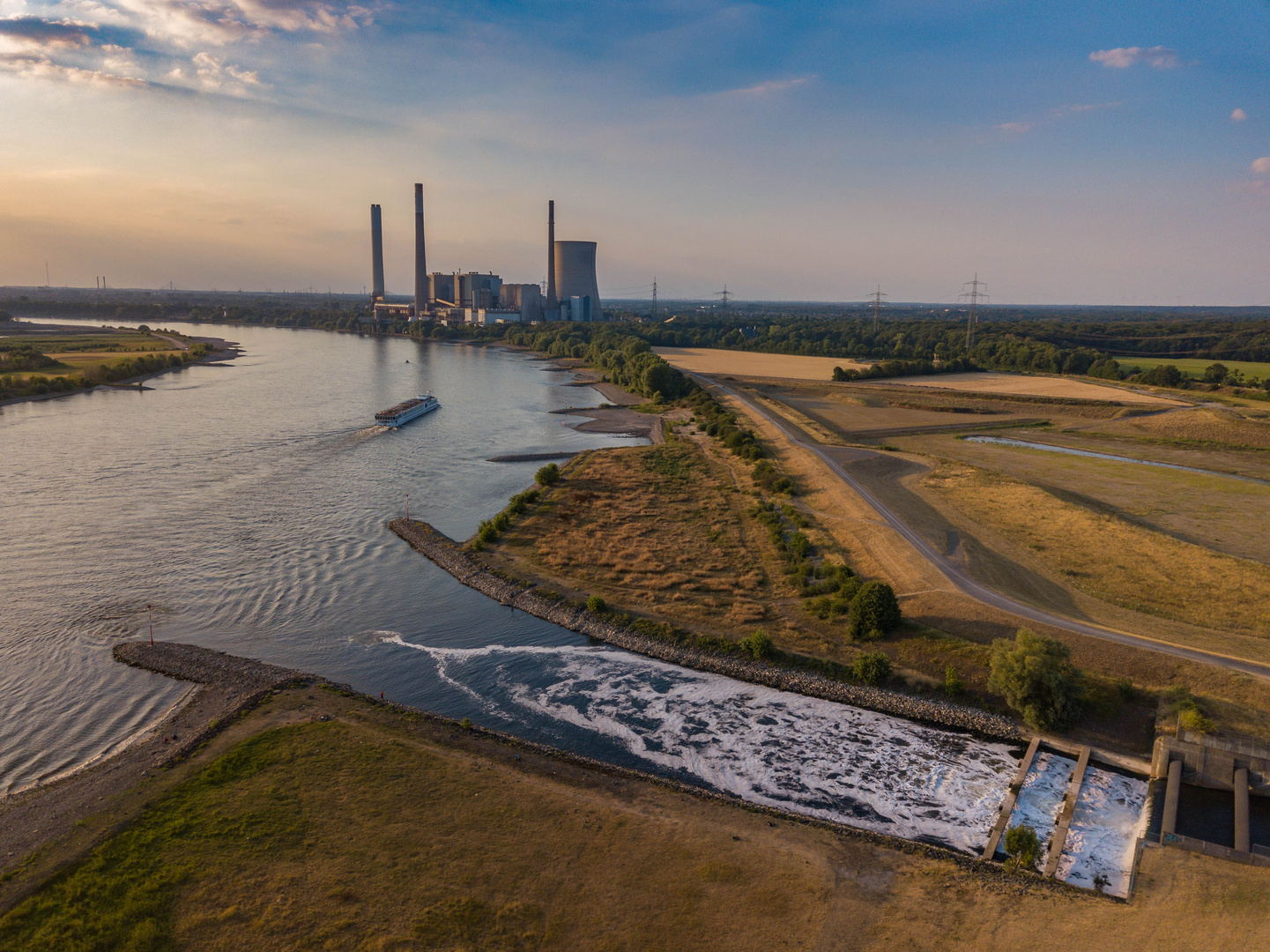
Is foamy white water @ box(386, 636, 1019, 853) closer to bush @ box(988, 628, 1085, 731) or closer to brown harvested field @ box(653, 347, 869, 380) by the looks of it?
bush @ box(988, 628, 1085, 731)

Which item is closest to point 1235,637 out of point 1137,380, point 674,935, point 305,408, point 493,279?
point 674,935

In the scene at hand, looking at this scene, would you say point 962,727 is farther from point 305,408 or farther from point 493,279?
point 493,279

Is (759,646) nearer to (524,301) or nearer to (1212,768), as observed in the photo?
(1212,768)

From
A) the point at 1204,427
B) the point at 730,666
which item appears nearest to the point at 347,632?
the point at 730,666

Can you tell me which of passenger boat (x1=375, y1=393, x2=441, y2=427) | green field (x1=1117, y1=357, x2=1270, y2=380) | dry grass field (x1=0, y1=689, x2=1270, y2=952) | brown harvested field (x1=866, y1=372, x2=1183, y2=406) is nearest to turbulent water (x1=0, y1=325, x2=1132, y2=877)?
dry grass field (x1=0, y1=689, x2=1270, y2=952)

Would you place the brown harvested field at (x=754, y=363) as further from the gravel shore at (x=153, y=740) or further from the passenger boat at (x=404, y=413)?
the gravel shore at (x=153, y=740)

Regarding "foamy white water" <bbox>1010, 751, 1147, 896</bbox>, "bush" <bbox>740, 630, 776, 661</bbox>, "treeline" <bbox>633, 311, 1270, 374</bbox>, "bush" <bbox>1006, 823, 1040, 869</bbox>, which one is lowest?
"foamy white water" <bbox>1010, 751, 1147, 896</bbox>
